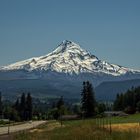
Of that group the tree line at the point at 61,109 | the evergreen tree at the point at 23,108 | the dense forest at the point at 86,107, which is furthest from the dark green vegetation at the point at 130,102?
the evergreen tree at the point at 23,108

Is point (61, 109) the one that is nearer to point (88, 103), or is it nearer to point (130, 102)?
point (130, 102)

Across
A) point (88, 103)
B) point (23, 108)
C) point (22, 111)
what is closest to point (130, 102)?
point (88, 103)

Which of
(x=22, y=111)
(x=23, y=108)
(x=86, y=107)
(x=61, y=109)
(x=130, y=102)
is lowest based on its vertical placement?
(x=86, y=107)

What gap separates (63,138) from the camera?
1296 inches

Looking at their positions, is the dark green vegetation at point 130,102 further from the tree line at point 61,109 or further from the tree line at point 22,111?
the tree line at point 22,111

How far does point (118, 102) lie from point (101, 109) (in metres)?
10.7

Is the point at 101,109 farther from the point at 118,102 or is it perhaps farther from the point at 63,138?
the point at 63,138

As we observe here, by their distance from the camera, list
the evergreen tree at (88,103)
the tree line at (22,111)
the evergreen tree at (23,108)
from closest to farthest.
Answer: the evergreen tree at (88,103), the tree line at (22,111), the evergreen tree at (23,108)

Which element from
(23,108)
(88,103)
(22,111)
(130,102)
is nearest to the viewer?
(88,103)

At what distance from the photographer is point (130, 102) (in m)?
147

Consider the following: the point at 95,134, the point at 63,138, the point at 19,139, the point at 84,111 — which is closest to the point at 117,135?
the point at 95,134

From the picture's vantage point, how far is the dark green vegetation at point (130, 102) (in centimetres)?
13550

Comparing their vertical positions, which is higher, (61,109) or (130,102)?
(130,102)

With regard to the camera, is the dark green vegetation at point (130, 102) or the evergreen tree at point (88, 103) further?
the dark green vegetation at point (130, 102)
